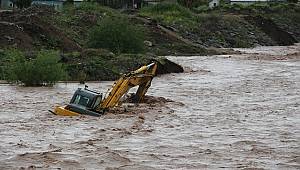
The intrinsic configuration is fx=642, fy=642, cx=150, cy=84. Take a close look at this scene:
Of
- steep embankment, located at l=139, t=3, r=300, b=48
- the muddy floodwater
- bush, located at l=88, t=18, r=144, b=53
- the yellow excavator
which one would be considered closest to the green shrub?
steep embankment, located at l=139, t=3, r=300, b=48

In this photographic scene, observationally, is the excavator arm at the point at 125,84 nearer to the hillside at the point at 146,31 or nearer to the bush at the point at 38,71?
the bush at the point at 38,71

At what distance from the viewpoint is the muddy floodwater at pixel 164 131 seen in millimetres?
11477

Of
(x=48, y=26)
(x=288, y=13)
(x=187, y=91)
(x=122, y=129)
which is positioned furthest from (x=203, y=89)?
(x=288, y=13)

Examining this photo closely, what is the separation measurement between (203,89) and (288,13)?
189 feet

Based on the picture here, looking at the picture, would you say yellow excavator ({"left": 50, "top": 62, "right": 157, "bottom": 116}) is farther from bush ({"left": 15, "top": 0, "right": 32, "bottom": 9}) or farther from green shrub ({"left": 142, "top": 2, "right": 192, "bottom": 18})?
green shrub ({"left": 142, "top": 2, "right": 192, "bottom": 18})

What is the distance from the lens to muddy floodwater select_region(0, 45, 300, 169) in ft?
37.7

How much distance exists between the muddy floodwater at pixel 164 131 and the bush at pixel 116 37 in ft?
42.3

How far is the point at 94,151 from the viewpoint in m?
12.3

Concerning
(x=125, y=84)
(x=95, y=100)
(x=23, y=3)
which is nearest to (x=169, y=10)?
(x=23, y=3)

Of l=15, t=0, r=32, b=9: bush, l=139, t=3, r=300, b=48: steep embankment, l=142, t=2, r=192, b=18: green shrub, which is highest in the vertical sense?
l=15, t=0, r=32, b=9: bush

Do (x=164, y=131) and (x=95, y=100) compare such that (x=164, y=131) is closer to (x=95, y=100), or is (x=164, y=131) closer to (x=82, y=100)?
(x=95, y=100)

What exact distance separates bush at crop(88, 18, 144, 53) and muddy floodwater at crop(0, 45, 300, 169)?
12.9 metres

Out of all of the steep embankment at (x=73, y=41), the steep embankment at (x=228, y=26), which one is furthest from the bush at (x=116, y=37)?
the steep embankment at (x=228, y=26)

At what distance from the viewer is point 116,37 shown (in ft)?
131
